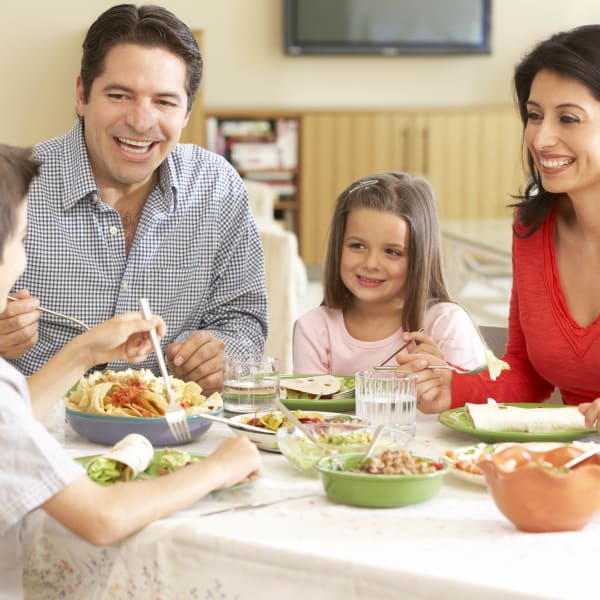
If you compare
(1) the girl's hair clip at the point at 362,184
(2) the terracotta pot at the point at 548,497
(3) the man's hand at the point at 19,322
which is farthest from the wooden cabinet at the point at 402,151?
(2) the terracotta pot at the point at 548,497

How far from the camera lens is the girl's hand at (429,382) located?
1.82m

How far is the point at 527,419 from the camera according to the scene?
1.61 metres

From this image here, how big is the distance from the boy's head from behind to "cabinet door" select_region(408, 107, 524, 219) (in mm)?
6738

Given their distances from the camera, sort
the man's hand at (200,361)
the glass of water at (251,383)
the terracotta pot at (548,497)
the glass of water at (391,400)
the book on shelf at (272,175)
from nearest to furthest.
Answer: the terracotta pot at (548,497) < the glass of water at (391,400) < the glass of water at (251,383) < the man's hand at (200,361) < the book on shelf at (272,175)

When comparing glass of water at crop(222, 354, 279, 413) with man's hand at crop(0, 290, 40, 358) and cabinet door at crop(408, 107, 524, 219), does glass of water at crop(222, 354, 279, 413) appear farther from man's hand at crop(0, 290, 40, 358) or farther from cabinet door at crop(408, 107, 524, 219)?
cabinet door at crop(408, 107, 524, 219)

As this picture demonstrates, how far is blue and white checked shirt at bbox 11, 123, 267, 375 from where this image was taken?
86.2 inches

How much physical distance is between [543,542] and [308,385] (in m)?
0.77

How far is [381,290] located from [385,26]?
19.3ft

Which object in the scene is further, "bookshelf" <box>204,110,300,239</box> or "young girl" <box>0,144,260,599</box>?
"bookshelf" <box>204,110,300,239</box>

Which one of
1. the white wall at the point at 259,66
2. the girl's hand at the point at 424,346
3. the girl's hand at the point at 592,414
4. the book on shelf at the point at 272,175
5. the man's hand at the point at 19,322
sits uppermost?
the white wall at the point at 259,66

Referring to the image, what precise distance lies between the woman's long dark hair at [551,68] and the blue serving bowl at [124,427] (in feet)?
2.84

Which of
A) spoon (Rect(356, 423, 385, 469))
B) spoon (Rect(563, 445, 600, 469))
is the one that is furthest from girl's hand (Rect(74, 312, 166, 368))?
spoon (Rect(563, 445, 600, 469))

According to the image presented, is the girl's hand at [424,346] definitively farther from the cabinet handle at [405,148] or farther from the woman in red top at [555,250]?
the cabinet handle at [405,148]

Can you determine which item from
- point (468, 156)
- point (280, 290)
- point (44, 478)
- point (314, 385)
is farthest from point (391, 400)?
point (468, 156)
